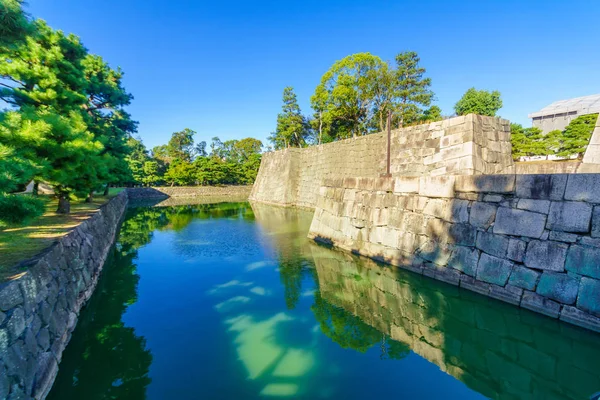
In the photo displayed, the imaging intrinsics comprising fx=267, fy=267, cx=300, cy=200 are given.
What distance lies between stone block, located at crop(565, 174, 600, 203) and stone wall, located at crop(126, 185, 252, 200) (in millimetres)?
32485

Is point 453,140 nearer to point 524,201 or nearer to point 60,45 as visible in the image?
point 524,201

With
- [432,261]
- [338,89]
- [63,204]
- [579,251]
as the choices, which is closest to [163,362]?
[432,261]

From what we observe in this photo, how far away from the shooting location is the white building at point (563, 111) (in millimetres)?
27828

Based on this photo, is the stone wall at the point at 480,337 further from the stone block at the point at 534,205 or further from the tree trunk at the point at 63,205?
the tree trunk at the point at 63,205

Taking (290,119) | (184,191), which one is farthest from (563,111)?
(184,191)

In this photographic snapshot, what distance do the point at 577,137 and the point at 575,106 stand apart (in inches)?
771

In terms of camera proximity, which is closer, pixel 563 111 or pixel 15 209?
pixel 15 209

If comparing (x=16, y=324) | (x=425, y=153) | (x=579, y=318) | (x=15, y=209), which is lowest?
(x=579, y=318)

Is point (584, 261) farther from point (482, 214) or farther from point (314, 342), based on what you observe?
point (314, 342)

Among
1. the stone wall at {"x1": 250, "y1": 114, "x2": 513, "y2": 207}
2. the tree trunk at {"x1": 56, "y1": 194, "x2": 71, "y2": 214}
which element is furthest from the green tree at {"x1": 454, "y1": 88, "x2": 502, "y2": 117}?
the tree trunk at {"x1": 56, "y1": 194, "x2": 71, "y2": 214}

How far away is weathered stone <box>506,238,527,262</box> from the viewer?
442 centimetres

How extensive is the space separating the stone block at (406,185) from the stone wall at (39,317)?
22.6ft

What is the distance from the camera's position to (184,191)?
32.6 meters

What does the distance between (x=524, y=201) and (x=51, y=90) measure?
37.9 ft
